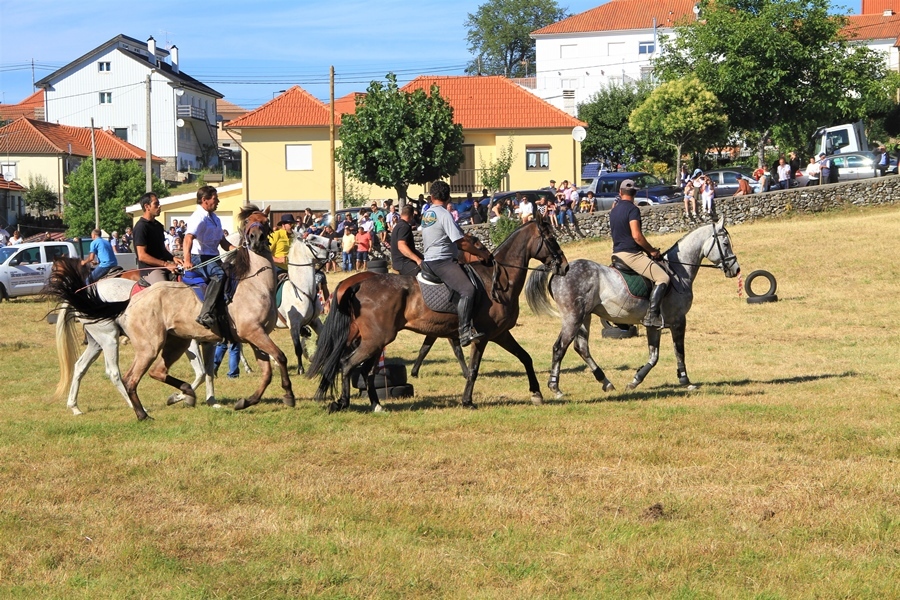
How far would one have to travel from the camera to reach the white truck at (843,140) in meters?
45.9

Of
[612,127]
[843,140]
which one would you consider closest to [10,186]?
[612,127]

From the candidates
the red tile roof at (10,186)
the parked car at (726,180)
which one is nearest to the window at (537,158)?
the parked car at (726,180)

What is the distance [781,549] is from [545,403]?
573cm

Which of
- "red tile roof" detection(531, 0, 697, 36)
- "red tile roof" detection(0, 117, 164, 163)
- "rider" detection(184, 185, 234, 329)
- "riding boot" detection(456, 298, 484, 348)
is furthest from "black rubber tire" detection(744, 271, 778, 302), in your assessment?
"red tile roof" detection(531, 0, 697, 36)

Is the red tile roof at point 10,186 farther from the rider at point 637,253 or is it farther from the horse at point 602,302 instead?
the rider at point 637,253

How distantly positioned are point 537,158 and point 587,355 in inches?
1932

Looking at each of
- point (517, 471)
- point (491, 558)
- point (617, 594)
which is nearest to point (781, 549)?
point (617, 594)

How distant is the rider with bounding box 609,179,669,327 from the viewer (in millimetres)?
13000

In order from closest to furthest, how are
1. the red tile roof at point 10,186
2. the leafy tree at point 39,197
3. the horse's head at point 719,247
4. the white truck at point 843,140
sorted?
the horse's head at point 719,247 < the white truck at point 843,140 < the red tile roof at point 10,186 < the leafy tree at point 39,197

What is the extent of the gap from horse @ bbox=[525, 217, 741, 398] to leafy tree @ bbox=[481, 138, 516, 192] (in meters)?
43.5

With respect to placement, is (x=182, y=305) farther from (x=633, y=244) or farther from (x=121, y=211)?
(x=121, y=211)

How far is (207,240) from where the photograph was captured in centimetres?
1251

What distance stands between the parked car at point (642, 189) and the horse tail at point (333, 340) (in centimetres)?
2951

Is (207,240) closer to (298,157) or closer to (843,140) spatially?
(843,140)
